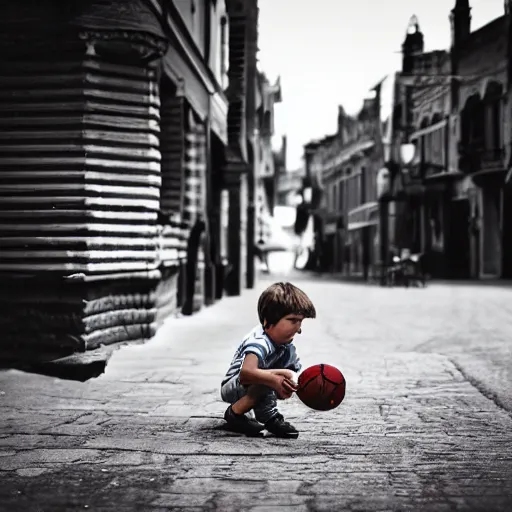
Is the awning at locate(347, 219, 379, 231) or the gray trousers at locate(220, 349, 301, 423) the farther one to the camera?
the awning at locate(347, 219, 379, 231)

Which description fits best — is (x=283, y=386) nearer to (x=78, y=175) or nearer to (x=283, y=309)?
(x=283, y=309)

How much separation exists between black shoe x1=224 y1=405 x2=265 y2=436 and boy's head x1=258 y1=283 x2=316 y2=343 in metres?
0.58

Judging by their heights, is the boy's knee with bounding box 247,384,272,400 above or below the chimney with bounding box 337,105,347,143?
below

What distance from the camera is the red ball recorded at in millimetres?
4645

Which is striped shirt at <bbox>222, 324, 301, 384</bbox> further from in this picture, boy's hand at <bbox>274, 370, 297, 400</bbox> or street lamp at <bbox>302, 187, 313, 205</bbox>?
street lamp at <bbox>302, 187, 313, 205</bbox>

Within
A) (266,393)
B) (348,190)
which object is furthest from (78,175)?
(348,190)

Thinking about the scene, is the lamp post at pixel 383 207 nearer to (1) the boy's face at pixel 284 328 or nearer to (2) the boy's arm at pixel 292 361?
(2) the boy's arm at pixel 292 361

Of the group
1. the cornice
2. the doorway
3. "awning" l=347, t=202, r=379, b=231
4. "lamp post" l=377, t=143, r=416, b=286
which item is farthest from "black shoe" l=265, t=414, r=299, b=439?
"awning" l=347, t=202, r=379, b=231

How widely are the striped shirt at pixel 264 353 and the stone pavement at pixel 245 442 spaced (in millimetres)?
437

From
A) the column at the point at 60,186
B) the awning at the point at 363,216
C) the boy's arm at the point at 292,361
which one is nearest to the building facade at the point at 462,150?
the awning at the point at 363,216

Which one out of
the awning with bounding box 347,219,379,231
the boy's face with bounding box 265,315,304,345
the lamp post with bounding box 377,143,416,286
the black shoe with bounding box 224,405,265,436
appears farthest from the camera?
the awning with bounding box 347,219,379,231

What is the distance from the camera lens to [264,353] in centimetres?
473

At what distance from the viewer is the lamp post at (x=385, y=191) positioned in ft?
103

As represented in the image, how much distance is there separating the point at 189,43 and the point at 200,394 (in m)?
7.75
